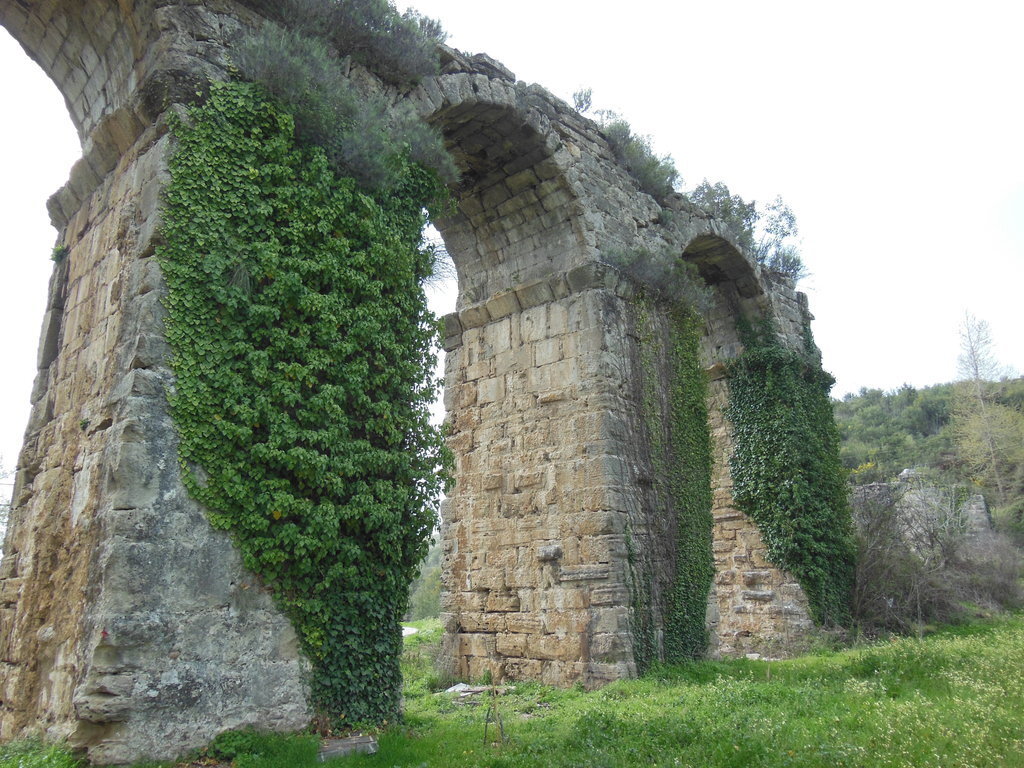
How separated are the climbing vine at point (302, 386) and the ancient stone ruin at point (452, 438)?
162 millimetres

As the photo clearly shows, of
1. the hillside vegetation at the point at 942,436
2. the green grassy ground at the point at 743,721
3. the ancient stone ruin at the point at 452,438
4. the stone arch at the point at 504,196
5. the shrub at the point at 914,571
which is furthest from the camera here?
the hillside vegetation at the point at 942,436

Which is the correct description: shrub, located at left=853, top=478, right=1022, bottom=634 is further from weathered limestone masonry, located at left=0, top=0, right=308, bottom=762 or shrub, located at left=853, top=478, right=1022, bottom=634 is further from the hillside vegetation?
weathered limestone masonry, located at left=0, top=0, right=308, bottom=762

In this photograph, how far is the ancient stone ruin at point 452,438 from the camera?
396cm

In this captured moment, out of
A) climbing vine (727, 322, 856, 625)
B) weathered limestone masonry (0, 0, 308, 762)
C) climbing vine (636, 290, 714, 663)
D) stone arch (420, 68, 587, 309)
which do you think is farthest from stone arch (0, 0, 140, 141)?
climbing vine (727, 322, 856, 625)

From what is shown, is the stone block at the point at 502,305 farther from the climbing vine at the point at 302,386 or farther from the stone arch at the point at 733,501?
the climbing vine at the point at 302,386

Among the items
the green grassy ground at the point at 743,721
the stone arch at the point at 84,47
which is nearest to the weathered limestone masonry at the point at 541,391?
the green grassy ground at the point at 743,721

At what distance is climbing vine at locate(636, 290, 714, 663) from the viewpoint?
24.9ft

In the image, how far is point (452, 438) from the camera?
8.55m

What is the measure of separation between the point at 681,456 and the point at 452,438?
2547 mm

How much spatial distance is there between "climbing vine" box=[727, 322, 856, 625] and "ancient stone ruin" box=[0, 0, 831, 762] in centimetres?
30

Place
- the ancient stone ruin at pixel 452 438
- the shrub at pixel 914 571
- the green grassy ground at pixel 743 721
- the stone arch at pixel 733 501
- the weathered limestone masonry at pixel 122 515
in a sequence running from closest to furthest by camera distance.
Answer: the weathered limestone masonry at pixel 122 515
the ancient stone ruin at pixel 452 438
the green grassy ground at pixel 743 721
the stone arch at pixel 733 501
the shrub at pixel 914 571

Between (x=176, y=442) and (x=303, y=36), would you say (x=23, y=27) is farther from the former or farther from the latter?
(x=176, y=442)

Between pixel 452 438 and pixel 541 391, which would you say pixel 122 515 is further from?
pixel 452 438

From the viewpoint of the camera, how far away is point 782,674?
23.8 feet
